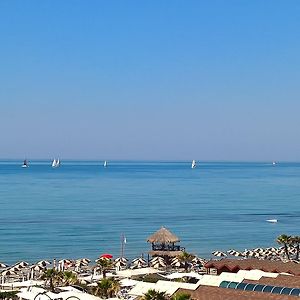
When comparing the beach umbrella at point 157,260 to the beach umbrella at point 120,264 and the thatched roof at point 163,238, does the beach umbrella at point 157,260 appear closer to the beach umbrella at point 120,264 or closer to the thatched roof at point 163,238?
the beach umbrella at point 120,264

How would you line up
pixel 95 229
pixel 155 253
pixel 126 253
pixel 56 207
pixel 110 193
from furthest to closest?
1. pixel 110 193
2. pixel 56 207
3. pixel 95 229
4. pixel 126 253
5. pixel 155 253

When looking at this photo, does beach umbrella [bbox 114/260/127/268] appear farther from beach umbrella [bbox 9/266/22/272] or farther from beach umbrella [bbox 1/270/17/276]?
beach umbrella [bbox 1/270/17/276]

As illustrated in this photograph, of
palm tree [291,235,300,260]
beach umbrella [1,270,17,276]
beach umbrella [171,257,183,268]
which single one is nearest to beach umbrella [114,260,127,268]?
beach umbrella [171,257,183,268]

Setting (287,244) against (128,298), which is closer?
(128,298)

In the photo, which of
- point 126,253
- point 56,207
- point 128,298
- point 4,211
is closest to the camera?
point 128,298

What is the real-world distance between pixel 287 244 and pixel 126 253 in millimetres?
15641

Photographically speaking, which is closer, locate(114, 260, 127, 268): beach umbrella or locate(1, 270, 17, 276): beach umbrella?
locate(1, 270, 17, 276): beach umbrella

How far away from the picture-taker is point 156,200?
122 m

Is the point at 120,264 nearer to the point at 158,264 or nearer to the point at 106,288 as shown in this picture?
the point at 158,264

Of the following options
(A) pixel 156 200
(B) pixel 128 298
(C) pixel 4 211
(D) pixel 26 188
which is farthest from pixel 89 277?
(D) pixel 26 188

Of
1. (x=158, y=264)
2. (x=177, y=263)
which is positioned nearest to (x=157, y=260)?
(x=158, y=264)

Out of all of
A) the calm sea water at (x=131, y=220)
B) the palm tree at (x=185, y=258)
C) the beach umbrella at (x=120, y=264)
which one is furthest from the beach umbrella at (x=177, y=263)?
the calm sea water at (x=131, y=220)

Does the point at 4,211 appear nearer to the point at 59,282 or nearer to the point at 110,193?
the point at 110,193

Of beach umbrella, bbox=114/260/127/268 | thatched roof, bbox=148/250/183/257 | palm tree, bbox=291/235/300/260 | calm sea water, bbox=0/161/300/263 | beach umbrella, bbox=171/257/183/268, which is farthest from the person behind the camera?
calm sea water, bbox=0/161/300/263
